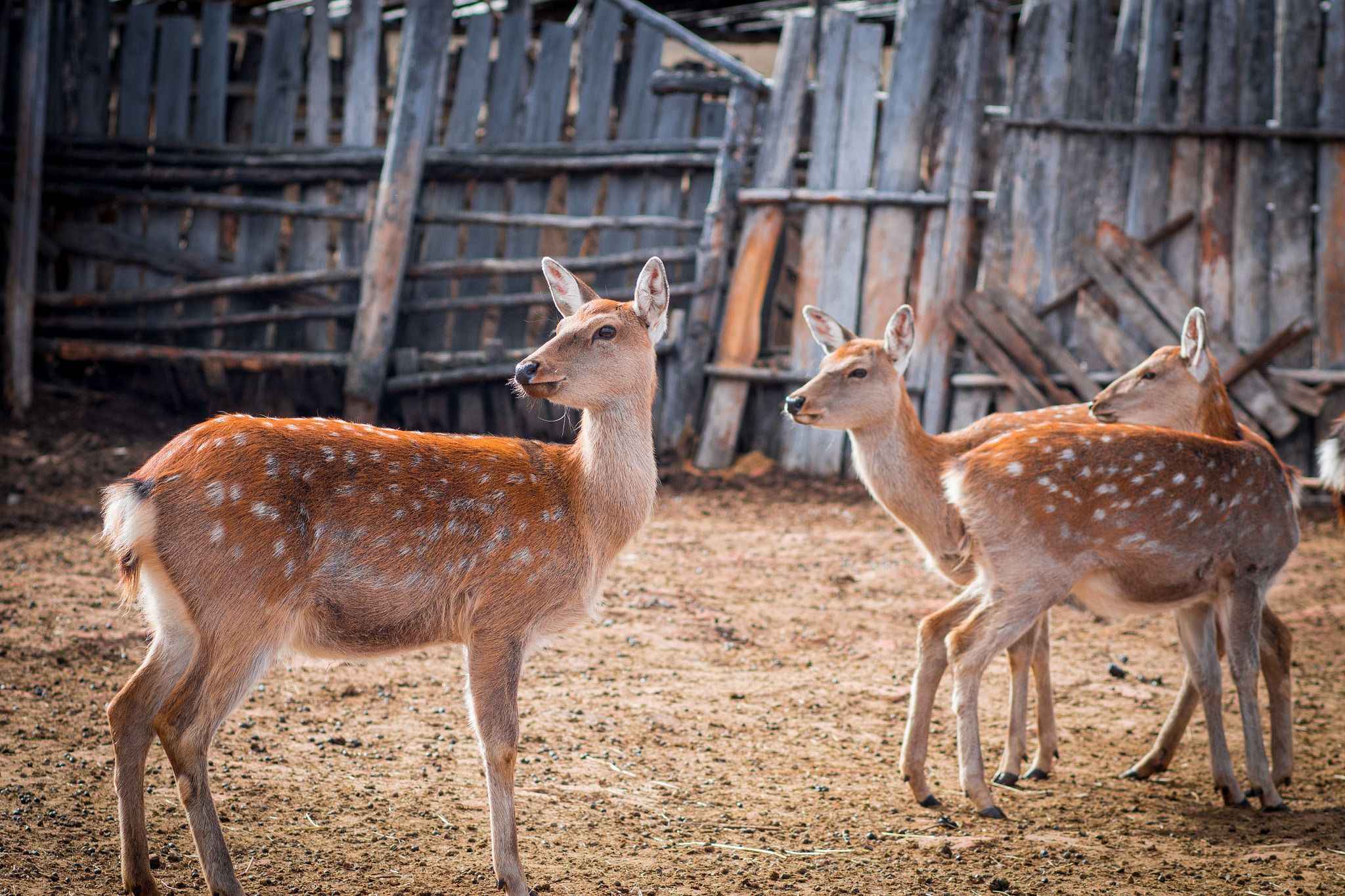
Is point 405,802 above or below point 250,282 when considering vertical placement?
below

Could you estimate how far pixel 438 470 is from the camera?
3711 millimetres

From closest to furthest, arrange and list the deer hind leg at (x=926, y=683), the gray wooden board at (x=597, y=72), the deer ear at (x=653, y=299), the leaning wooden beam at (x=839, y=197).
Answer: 1. the deer ear at (x=653, y=299)
2. the deer hind leg at (x=926, y=683)
3. the leaning wooden beam at (x=839, y=197)
4. the gray wooden board at (x=597, y=72)

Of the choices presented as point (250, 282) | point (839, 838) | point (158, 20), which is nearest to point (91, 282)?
point (250, 282)

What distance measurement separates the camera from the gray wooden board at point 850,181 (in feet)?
30.6

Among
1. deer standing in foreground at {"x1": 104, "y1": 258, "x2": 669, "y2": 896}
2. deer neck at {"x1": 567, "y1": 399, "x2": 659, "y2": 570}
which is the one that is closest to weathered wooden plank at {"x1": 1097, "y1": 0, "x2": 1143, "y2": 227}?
deer standing in foreground at {"x1": 104, "y1": 258, "x2": 669, "y2": 896}

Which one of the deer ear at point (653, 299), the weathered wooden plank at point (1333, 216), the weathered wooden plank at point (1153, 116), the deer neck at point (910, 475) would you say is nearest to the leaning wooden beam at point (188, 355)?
the deer neck at point (910, 475)

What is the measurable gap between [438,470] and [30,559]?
3.94 metres

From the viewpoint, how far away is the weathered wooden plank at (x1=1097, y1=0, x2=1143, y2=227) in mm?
8742

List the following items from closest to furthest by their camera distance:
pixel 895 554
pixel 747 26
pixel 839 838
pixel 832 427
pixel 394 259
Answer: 1. pixel 839 838
2. pixel 832 427
3. pixel 895 554
4. pixel 394 259
5. pixel 747 26

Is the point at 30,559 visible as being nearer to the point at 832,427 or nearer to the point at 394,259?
the point at 394,259

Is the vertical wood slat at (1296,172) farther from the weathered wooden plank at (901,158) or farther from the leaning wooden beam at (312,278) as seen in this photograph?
the leaning wooden beam at (312,278)

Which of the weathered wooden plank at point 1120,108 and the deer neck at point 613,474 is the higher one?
the weathered wooden plank at point 1120,108

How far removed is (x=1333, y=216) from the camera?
27.7ft

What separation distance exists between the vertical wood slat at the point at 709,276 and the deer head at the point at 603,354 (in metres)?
5.33
